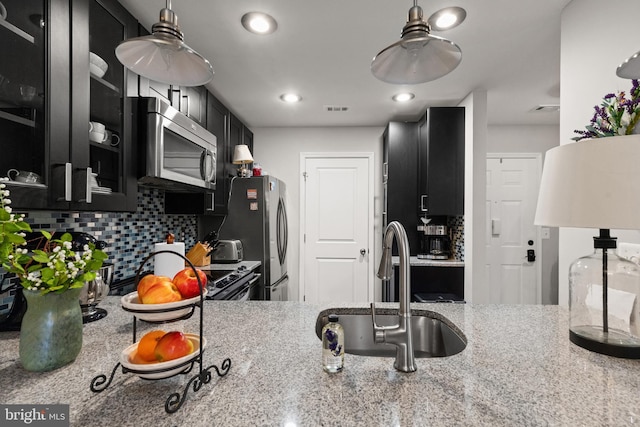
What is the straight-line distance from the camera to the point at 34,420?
653 mm

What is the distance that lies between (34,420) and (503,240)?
4011mm

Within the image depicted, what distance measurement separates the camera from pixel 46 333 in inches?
32.3

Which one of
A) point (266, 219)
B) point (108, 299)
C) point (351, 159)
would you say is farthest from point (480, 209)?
point (108, 299)

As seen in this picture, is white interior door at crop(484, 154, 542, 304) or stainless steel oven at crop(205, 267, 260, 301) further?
white interior door at crop(484, 154, 542, 304)

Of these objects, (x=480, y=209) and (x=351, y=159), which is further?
(x=351, y=159)

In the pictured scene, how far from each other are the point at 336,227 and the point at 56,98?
117 inches

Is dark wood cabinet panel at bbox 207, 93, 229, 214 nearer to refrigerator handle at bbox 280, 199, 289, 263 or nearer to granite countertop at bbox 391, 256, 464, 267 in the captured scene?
refrigerator handle at bbox 280, 199, 289, 263

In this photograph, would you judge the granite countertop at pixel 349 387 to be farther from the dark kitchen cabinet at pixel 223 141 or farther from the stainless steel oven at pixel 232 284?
the dark kitchen cabinet at pixel 223 141

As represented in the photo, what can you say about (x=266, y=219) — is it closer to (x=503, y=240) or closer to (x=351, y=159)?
(x=351, y=159)

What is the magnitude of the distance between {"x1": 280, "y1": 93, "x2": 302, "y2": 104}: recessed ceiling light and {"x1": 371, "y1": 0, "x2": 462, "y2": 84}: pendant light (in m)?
1.77

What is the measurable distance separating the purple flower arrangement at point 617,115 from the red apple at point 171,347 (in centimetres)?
162

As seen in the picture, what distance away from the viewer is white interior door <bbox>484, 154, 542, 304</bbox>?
141 inches

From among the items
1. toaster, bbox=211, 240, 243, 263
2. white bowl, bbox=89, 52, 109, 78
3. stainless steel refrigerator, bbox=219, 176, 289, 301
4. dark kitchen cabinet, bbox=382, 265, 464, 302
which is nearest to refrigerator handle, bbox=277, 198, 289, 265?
stainless steel refrigerator, bbox=219, 176, 289, 301

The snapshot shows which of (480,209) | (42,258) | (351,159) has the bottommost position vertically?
(42,258)
